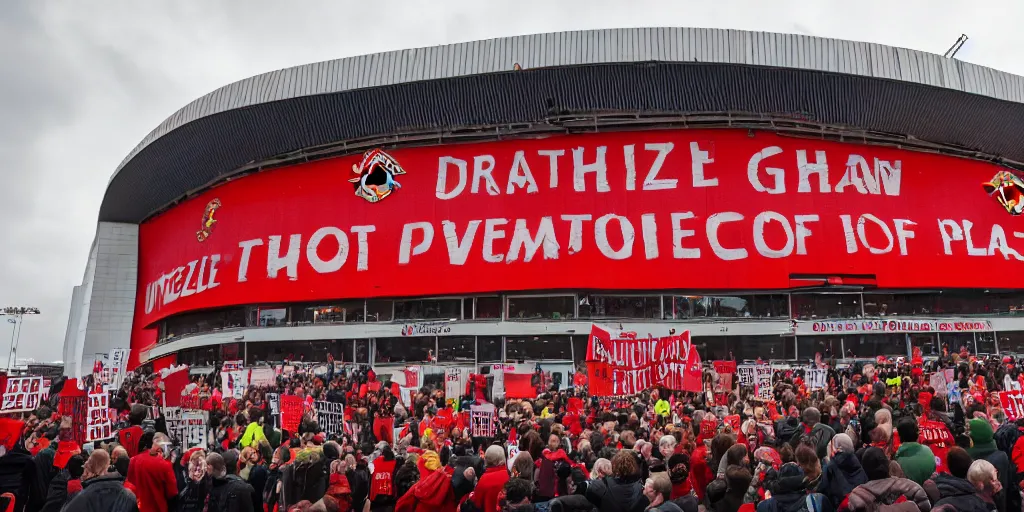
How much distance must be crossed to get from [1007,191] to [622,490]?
39.8 meters

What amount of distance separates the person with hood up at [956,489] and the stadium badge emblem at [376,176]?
3200 centimetres

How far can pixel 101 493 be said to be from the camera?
6.13 m

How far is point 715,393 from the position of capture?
20.2m

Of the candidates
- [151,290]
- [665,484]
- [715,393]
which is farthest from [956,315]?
[151,290]

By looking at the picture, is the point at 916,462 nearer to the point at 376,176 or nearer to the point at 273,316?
the point at 376,176

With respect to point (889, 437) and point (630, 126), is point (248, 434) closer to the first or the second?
point (889, 437)

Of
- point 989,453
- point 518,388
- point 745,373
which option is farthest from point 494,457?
point 745,373

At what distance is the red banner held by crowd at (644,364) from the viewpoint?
17062 millimetres

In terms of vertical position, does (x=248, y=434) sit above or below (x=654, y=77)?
below

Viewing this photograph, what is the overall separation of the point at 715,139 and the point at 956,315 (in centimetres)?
1354

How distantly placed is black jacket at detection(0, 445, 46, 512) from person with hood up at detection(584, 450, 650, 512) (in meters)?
5.93

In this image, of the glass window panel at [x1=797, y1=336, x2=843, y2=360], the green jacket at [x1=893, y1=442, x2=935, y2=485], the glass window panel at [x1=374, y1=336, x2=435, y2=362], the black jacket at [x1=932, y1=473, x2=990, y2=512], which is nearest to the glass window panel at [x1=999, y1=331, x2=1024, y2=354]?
the glass window panel at [x1=797, y1=336, x2=843, y2=360]

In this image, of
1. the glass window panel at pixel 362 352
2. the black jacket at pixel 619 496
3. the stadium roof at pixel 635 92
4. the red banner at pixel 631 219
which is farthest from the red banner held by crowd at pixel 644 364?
the glass window panel at pixel 362 352

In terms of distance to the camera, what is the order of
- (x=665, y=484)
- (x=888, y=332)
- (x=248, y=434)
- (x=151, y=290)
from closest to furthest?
(x=665, y=484) → (x=248, y=434) → (x=888, y=332) → (x=151, y=290)
